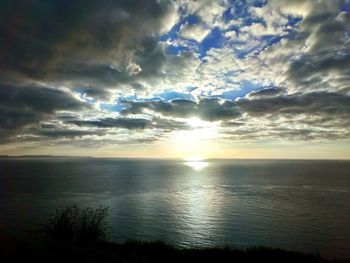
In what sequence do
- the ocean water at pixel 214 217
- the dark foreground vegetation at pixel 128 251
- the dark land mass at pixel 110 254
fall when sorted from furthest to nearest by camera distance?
the ocean water at pixel 214 217 < the dark foreground vegetation at pixel 128 251 < the dark land mass at pixel 110 254

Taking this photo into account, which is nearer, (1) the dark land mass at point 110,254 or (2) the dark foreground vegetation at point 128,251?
(1) the dark land mass at point 110,254

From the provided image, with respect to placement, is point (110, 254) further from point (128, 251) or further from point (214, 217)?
point (214, 217)

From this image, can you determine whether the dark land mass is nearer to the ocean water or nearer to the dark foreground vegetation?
the dark foreground vegetation

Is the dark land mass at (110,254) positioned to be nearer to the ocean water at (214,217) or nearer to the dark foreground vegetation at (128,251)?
the dark foreground vegetation at (128,251)

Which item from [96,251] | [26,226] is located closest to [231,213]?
[26,226]

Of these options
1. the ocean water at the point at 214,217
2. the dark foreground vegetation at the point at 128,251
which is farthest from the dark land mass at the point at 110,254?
the ocean water at the point at 214,217

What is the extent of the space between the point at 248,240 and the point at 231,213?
982 inches

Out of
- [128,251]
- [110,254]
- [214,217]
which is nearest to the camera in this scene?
[110,254]

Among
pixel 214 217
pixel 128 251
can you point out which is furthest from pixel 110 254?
pixel 214 217

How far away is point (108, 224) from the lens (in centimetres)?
6781

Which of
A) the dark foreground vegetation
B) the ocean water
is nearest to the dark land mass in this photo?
the dark foreground vegetation

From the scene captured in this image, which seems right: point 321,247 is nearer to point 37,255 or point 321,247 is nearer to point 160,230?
point 160,230

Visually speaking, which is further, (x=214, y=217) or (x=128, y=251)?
(x=214, y=217)

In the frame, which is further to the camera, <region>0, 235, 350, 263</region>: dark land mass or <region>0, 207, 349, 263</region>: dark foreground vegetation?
<region>0, 207, 349, 263</region>: dark foreground vegetation
